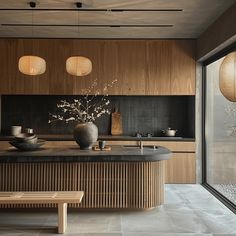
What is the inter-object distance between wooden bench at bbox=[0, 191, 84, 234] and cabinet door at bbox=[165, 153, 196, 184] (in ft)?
9.49

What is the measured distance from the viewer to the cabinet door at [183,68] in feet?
21.9

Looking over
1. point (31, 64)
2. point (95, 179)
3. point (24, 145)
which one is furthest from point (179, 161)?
point (31, 64)

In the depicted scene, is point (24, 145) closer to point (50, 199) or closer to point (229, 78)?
point (50, 199)

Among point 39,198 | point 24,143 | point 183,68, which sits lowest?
point 39,198

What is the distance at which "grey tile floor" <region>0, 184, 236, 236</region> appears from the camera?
3816mm

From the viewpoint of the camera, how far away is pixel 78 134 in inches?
180

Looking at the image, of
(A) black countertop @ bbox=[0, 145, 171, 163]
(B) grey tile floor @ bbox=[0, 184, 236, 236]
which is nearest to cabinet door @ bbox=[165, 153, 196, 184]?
(B) grey tile floor @ bbox=[0, 184, 236, 236]

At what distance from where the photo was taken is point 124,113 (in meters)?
7.18

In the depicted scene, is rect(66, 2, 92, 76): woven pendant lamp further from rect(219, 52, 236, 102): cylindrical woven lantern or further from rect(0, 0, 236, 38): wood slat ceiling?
rect(219, 52, 236, 102): cylindrical woven lantern

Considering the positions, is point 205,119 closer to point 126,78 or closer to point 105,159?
point 126,78

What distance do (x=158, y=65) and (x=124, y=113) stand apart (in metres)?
1.16

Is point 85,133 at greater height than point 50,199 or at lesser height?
greater

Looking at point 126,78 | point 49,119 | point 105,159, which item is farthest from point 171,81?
point 105,159

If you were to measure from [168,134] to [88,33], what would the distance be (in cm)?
231
